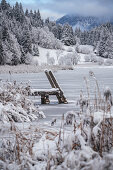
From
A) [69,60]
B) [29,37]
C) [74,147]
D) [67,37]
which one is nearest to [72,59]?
[69,60]

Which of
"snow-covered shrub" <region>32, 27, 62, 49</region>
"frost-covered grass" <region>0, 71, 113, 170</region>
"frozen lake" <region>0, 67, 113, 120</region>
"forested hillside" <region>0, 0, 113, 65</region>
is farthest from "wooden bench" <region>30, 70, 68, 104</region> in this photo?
"snow-covered shrub" <region>32, 27, 62, 49</region>

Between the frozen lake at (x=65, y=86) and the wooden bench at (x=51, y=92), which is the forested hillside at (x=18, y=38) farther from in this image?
the wooden bench at (x=51, y=92)

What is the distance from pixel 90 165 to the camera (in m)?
1.82

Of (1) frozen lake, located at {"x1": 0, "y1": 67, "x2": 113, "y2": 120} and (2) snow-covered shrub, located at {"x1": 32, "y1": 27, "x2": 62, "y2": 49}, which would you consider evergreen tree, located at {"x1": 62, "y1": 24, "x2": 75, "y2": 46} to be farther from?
(1) frozen lake, located at {"x1": 0, "y1": 67, "x2": 113, "y2": 120}

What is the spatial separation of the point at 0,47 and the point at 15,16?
55.9 metres

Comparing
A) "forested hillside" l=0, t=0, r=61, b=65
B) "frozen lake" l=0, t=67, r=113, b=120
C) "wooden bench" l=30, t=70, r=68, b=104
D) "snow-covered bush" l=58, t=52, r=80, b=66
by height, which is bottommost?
"frozen lake" l=0, t=67, r=113, b=120

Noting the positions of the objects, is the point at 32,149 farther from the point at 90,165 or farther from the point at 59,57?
the point at 59,57

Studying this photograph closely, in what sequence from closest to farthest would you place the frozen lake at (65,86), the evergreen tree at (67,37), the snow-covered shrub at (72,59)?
the frozen lake at (65,86) < the snow-covered shrub at (72,59) < the evergreen tree at (67,37)

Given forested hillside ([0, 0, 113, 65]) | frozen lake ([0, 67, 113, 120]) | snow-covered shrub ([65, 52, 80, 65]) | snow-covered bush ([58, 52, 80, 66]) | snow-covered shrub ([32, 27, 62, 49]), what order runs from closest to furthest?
frozen lake ([0, 67, 113, 120]) → forested hillside ([0, 0, 113, 65]) → snow-covered bush ([58, 52, 80, 66]) → snow-covered shrub ([65, 52, 80, 65]) → snow-covered shrub ([32, 27, 62, 49])

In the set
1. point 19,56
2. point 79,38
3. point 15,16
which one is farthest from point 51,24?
point 19,56

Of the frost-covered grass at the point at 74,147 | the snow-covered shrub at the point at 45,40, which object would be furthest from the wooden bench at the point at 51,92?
the snow-covered shrub at the point at 45,40

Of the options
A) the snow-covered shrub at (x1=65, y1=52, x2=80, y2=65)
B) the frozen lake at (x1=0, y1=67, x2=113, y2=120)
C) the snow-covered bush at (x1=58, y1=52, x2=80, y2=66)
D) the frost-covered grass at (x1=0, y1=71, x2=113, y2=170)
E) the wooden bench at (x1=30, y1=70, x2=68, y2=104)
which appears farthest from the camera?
the snow-covered shrub at (x1=65, y1=52, x2=80, y2=65)

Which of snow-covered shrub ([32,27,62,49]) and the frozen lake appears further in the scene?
snow-covered shrub ([32,27,62,49])

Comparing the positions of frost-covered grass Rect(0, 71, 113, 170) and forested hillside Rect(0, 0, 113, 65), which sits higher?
forested hillside Rect(0, 0, 113, 65)
